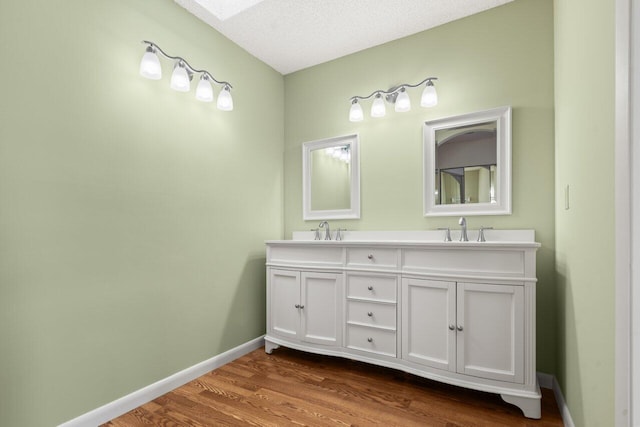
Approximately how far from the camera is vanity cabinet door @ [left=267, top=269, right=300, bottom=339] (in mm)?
2312

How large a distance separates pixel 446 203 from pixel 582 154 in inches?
39.8

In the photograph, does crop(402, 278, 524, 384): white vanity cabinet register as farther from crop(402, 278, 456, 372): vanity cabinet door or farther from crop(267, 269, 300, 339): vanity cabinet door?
crop(267, 269, 300, 339): vanity cabinet door

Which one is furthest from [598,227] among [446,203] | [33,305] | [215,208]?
[33,305]

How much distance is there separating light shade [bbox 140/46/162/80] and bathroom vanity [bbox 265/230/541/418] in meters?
1.35

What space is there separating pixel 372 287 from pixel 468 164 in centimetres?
106

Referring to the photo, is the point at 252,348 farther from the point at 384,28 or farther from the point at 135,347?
the point at 384,28

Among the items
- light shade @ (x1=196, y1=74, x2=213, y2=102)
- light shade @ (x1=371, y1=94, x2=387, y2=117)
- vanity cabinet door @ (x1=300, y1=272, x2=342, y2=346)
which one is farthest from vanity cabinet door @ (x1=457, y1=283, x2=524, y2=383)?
light shade @ (x1=196, y1=74, x2=213, y2=102)

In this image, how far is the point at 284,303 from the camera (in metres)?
2.38

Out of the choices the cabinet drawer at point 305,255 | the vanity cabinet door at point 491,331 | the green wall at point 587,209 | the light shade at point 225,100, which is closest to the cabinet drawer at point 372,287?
the cabinet drawer at point 305,255

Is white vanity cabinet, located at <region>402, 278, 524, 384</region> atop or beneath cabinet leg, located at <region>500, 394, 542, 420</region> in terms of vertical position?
atop

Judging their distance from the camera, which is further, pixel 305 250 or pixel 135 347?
pixel 305 250

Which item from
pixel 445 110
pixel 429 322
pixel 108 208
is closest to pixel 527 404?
pixel 429 322

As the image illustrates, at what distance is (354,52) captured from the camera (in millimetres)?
2615

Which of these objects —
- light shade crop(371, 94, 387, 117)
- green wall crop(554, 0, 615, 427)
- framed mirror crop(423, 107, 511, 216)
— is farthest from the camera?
light shade crop(371, 94, 387, 117)
